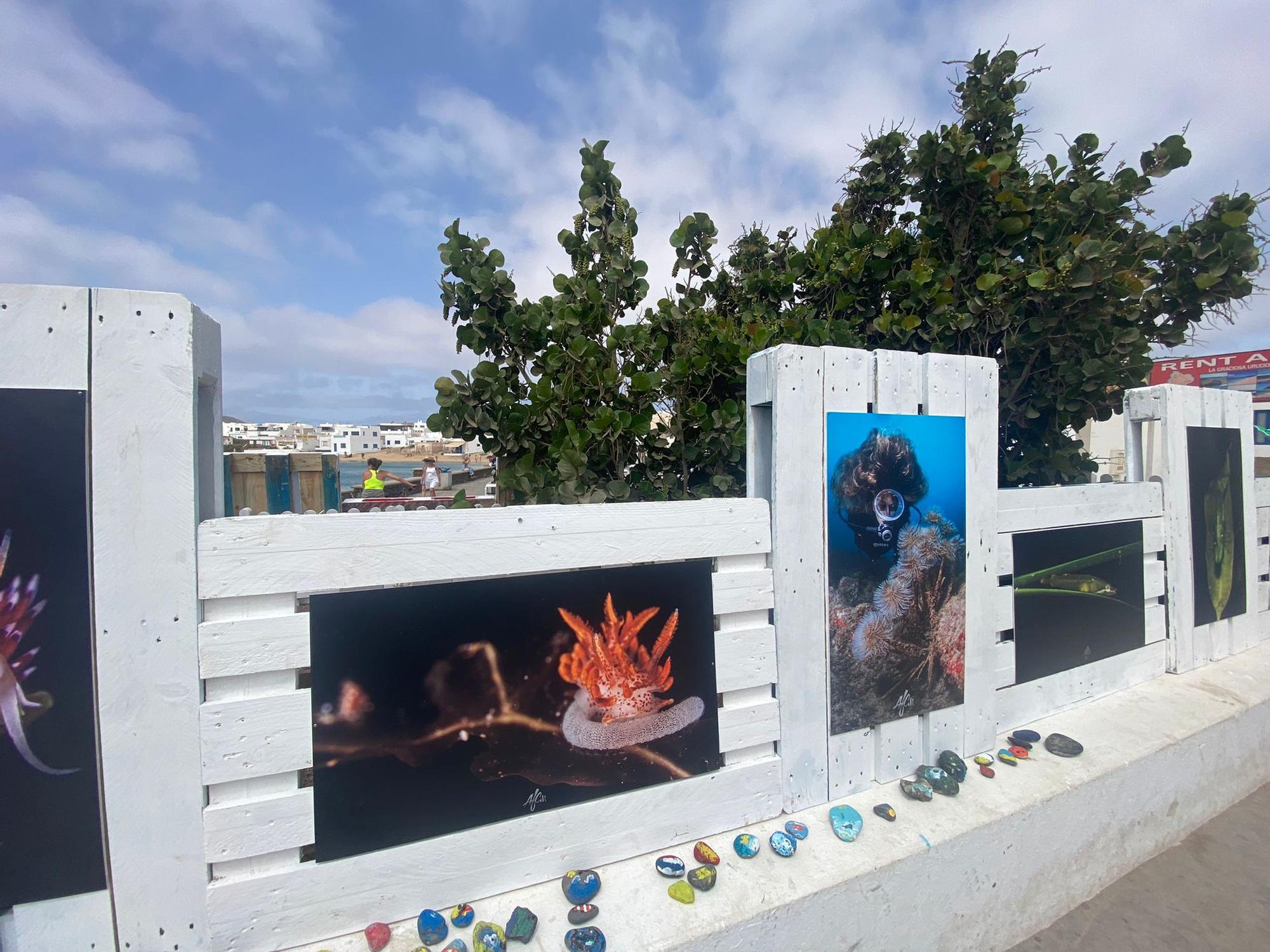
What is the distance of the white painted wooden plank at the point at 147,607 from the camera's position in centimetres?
192

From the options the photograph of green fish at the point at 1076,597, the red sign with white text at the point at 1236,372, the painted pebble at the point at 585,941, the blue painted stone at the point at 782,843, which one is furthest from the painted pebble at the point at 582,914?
the red sign with white text at the point at 1236,372

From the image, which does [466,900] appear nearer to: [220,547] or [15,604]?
[220,547]

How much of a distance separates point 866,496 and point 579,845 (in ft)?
6.38

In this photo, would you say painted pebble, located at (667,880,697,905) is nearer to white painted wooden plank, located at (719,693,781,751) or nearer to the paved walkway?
white painted wooden plank, located at (719,693,781,751)

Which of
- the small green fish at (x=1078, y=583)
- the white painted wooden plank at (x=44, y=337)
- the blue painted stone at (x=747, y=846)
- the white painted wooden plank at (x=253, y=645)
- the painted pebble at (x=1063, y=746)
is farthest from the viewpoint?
the small green fish at (x=1078, y=583)

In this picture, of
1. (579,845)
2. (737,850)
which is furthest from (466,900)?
(737,850)

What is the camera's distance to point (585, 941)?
2.13 m

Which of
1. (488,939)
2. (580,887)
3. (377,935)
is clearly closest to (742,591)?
(580,887)

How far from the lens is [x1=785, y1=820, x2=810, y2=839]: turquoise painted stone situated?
272cm

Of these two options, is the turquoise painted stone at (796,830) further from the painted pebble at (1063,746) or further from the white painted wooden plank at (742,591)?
the painted pebble at (1063,746)

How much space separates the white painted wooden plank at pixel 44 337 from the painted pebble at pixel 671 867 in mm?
2535

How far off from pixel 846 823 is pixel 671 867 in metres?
0.83

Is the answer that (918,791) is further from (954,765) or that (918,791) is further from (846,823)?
(846,823)

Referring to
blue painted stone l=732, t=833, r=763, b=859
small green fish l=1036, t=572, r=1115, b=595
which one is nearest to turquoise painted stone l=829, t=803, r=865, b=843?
blue painted stone l=732, t=833, r=763, b=859
